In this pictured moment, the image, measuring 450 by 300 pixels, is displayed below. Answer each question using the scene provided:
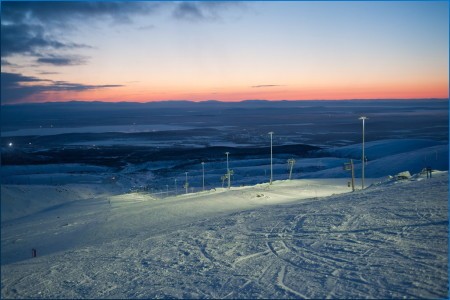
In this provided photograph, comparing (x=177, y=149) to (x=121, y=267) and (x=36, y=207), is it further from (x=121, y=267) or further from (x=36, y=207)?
(x=121, y=267)

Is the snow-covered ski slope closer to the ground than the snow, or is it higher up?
higher up

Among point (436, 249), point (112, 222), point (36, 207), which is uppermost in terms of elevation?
point (436, 249)

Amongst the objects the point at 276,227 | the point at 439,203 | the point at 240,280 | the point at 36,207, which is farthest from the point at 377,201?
the point at 36,207

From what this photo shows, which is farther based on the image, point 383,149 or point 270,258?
point 383,149

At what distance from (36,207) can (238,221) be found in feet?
81.7

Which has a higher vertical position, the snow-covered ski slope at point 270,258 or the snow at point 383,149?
the snow-covered ski slope at point 270,258

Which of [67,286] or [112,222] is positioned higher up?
[67,286]

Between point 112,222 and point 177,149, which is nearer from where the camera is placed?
point 112,222

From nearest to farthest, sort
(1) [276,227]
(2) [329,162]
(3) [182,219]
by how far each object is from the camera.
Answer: (1) [276,227] → (3) [182,219] → (2) [329,162]

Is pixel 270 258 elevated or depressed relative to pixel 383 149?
elevated

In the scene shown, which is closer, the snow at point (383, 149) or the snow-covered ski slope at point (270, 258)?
the snow-covered ski slope at point (270, 258)

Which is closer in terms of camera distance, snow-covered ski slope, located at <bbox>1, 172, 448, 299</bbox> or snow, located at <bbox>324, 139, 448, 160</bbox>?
snow-covered ski slope, located at <bbox>1, 172, 448, 299</bbox>

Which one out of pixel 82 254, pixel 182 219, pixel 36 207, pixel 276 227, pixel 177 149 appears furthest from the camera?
pixel 177 149

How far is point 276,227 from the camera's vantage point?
12797 millimetres
